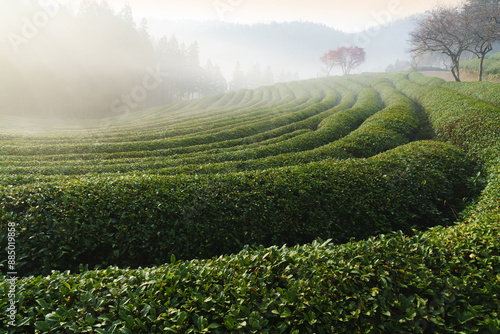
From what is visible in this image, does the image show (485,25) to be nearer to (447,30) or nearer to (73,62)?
(447,30)

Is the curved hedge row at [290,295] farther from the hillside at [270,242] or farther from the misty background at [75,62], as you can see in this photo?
the misty background at [75,62]

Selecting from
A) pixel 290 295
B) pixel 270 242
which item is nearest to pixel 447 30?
pixel 270 242

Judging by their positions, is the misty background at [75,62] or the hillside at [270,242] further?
the misty background at [75,62]

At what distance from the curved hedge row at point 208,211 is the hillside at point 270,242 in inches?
1.7

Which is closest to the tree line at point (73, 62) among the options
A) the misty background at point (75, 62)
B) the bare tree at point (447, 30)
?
the misty background at point (75, 62)

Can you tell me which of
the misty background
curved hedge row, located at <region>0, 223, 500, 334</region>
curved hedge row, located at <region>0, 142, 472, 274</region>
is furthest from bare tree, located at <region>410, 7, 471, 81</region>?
curved hedge row, located at <region>0, 223, 500, 334</region>

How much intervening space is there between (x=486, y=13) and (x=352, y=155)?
121 ft

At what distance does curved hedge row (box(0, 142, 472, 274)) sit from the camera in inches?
282

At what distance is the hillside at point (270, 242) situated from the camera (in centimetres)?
382

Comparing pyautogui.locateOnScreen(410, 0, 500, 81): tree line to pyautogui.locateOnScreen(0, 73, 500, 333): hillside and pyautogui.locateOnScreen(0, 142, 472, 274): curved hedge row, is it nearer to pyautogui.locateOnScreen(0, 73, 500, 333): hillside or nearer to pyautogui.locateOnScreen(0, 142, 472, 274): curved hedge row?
pyautogui.locateOnScreen(0, 73, 500, 333): hillside

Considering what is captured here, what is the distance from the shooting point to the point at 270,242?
8.34 m

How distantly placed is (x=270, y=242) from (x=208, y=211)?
2.30 metres

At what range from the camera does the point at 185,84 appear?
9094cm

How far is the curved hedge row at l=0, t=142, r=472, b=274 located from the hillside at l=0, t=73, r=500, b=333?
0.04 m
